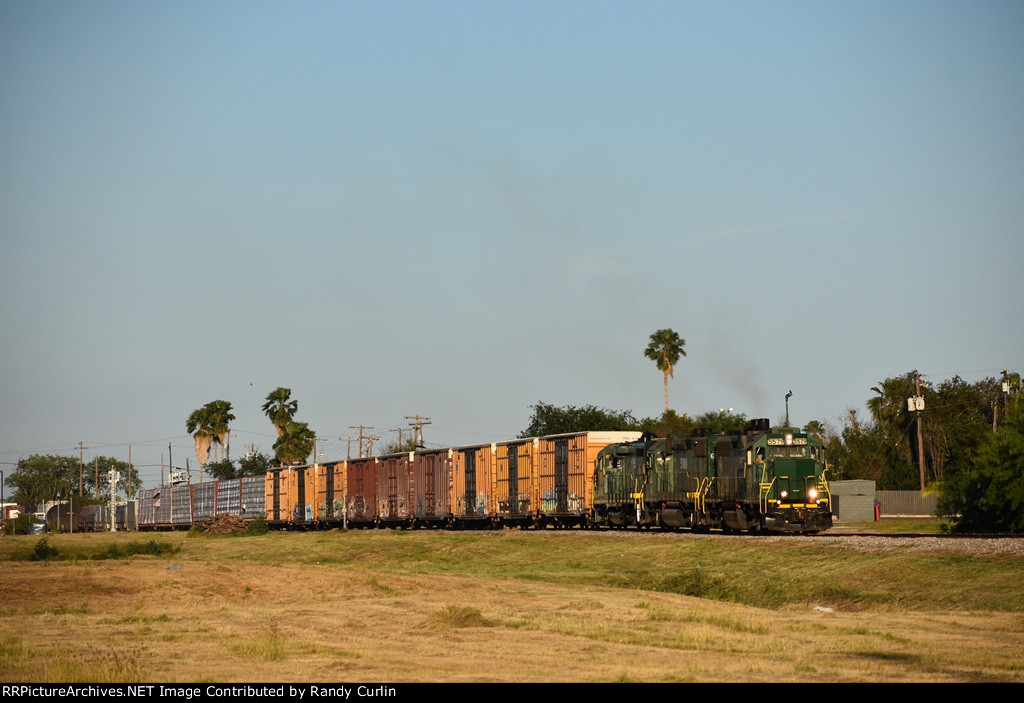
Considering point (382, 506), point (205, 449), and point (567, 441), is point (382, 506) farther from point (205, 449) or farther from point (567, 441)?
point (205, 449)

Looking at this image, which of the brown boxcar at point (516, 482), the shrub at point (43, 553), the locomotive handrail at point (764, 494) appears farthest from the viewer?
the brown boxcar at point (516, 482)

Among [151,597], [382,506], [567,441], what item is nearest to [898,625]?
[151,597]

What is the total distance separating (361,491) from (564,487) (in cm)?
1924

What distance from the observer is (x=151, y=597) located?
26375 millimetres

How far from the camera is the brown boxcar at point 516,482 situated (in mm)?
51625

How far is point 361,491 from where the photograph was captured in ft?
215

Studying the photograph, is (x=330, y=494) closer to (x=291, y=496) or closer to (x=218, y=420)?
(x=291, y=496)

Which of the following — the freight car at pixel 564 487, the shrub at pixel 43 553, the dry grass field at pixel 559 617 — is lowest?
the shrub at pixel 43 553

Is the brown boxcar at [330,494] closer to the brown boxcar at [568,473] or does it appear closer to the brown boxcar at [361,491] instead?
the brown boxcar at [361,491]

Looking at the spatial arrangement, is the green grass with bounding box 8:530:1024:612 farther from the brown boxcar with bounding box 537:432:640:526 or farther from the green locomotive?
the brown boxcar with bounding box 537:432:640:526

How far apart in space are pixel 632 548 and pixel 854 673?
22.6 m

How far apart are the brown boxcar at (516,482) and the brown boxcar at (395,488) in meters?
8.07

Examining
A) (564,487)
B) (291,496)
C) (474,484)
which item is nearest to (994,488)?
(564,487)

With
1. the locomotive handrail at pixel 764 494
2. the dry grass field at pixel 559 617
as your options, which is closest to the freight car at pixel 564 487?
the locomotive handrail at pixel 764 494
